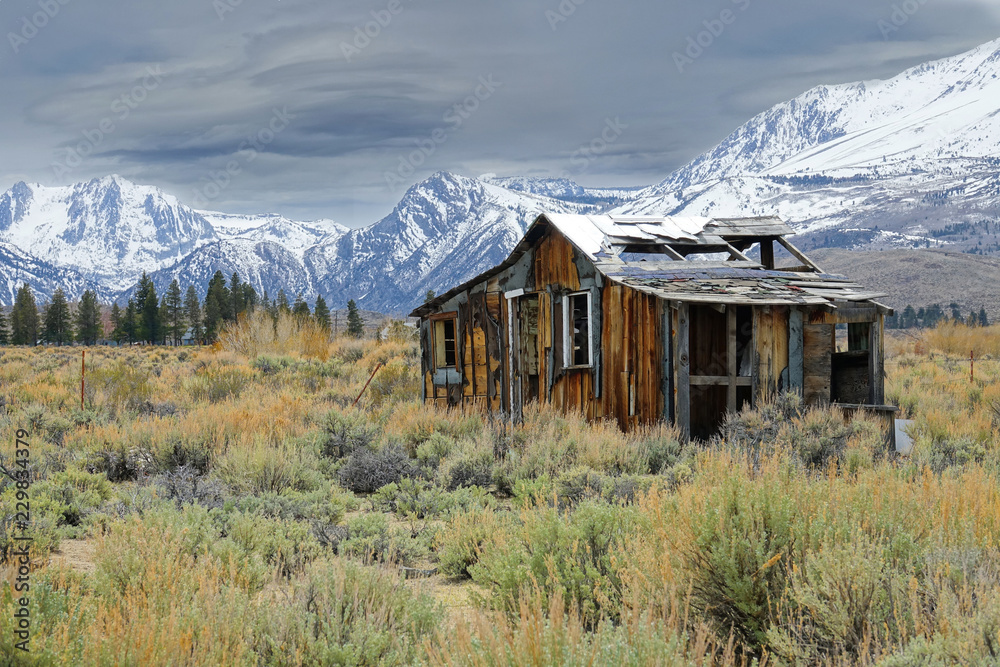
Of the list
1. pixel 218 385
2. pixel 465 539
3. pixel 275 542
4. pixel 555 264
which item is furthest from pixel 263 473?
pixel 218 385

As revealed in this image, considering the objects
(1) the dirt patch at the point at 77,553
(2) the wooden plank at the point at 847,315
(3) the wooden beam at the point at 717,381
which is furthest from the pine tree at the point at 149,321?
(1) the dirt patch at the point at 77,553

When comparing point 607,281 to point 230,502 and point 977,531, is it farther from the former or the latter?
point 977,531

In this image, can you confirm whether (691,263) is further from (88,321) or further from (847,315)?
(88,321)

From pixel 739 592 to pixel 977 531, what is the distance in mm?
1415

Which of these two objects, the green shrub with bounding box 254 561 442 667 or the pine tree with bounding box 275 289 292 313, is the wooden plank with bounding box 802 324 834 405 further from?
the pine tree with bounding box 275 289 292 313

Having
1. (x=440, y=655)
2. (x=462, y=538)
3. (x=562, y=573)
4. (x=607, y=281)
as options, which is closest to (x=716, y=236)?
(x=607, y=281)

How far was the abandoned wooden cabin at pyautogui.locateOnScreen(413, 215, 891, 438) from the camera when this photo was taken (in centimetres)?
992

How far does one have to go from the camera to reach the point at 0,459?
7.94 metres

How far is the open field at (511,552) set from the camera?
305 cm

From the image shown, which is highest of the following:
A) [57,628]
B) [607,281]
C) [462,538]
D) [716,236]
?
[716,236]

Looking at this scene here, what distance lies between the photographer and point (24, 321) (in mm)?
79312

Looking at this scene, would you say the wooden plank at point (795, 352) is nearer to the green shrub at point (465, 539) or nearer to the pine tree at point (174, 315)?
the green shrub at point (465, 539)

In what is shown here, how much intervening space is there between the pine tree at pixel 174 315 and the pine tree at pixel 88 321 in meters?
9.83

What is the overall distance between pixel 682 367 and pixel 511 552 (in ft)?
19.2
